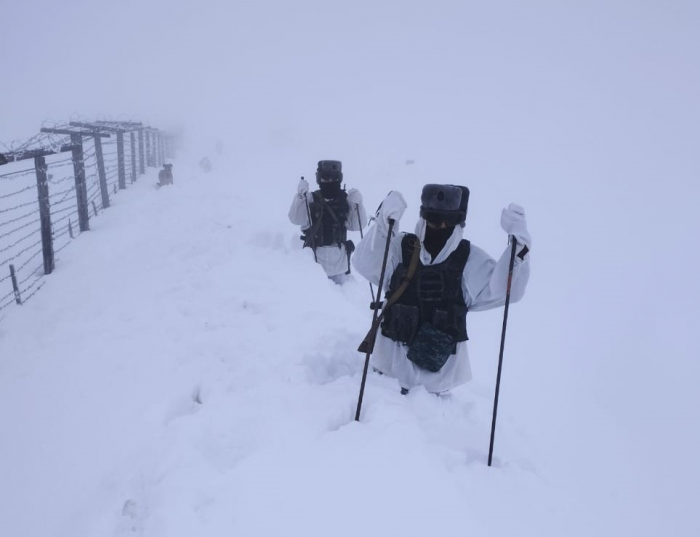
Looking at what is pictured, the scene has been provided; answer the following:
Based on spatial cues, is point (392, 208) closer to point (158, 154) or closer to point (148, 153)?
point (148, 153)

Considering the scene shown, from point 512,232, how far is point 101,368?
482 centimetres

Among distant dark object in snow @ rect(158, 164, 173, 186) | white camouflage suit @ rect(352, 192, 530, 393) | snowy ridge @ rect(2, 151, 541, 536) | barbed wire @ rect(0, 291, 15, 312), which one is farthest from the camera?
distant dark object in snow @ rect(158, 164, 173, 186)

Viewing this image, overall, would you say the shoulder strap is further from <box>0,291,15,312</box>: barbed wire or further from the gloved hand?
<box>0,291,15,312</box>: barbed wire

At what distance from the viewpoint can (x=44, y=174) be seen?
7406 millimetres

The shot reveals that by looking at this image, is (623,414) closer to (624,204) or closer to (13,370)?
(13,370)

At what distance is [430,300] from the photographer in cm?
360

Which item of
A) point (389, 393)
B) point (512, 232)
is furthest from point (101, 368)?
point (512, 232)

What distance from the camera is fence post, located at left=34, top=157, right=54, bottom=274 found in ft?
23.9

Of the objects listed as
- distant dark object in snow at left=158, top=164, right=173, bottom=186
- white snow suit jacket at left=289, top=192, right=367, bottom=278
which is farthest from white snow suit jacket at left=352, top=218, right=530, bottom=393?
distant dark object in snow at left=158, top=164, right=173, bottom=186

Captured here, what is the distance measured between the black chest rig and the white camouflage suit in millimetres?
2901

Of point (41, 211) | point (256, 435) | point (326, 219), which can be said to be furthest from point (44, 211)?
point (256, 435)

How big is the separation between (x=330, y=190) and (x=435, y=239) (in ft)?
11.1

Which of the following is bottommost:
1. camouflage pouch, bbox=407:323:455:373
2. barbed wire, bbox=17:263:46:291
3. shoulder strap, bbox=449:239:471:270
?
barbed wire, bbox=17:263:46:291

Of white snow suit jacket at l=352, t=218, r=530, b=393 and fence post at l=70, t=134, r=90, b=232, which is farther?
fence post at l=70, t=134, r=90, b=232
